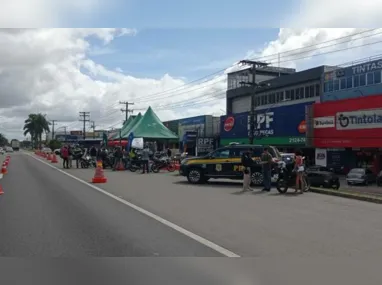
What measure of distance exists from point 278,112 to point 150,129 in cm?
1507

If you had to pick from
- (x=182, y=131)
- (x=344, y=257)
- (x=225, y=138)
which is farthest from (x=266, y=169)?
(x=182, y=131)

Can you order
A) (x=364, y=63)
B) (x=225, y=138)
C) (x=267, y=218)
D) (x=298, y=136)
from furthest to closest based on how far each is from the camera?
(x=225, y=138) < (x=364, y=63) < (x=298, y=136) < (x=267, y=218)

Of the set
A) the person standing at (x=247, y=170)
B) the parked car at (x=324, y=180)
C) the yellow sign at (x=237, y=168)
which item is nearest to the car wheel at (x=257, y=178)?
the yellow sign at (x=237, y=168)

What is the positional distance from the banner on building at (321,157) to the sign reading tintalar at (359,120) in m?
3.67

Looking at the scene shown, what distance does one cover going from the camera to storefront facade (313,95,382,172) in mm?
35250

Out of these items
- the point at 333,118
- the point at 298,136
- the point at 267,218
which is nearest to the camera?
the point at 267,218

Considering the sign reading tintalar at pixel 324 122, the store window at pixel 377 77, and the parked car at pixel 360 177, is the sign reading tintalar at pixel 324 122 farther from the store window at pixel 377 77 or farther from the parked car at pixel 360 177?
the store window at pixel 377 77

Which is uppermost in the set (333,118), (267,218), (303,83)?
(303,83)

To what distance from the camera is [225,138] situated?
58.7 m

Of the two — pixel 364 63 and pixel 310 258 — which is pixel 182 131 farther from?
pixel 310 258

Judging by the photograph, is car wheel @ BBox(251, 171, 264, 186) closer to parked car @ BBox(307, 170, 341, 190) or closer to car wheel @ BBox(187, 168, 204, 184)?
car wheel @ BBox(187, 168, 204, 184)

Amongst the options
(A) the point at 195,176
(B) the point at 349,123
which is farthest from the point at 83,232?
(B) the point at 349,123

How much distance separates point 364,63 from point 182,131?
35.0 metres

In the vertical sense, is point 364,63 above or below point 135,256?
above
